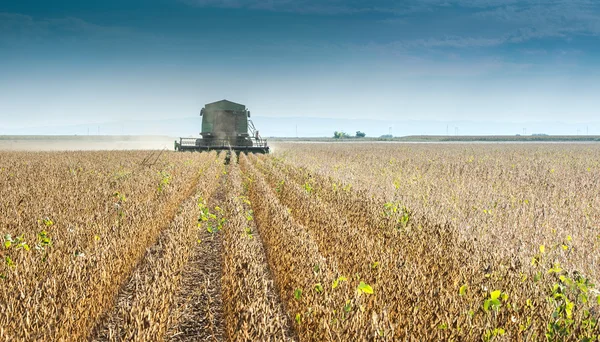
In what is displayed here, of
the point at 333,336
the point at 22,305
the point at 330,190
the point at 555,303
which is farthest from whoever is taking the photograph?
the point at 330,190

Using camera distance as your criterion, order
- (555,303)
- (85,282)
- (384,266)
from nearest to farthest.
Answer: (555,303) < (85,282) < (384,266)

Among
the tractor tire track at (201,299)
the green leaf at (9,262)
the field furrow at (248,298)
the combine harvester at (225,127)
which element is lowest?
the tractor tire track at (201,299)

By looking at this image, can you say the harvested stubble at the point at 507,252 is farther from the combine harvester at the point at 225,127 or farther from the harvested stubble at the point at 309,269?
the combine harvester at the point at 225,127

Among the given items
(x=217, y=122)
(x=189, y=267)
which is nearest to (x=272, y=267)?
(x=189, y=267)

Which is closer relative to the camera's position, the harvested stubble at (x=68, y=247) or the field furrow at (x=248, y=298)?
the field furrow at (x=248, y=298)

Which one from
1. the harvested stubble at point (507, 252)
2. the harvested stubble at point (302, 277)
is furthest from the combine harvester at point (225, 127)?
the harvested stubble at point (302, 277)

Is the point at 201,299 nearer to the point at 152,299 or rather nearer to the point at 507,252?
the point at 152,299

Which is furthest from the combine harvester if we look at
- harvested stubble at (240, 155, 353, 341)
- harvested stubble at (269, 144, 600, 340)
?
harvested stubble at (240, 155, 353, 341)

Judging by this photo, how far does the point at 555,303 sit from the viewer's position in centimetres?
421

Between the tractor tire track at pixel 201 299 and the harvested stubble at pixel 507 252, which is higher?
the harvested stubble at pixel 507 252

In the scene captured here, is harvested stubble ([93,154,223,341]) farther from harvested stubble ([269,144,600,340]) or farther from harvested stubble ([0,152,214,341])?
harvested stubble ([269,144,600,340])

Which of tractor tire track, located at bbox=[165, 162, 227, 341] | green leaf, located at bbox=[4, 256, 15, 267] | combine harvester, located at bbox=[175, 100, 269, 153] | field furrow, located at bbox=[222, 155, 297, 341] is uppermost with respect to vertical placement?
combine harvester, located at bbox=[175, 100, 269, 153]

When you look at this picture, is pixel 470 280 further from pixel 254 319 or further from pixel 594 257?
pixel 254 319

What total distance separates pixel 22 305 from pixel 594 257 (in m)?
6.56
